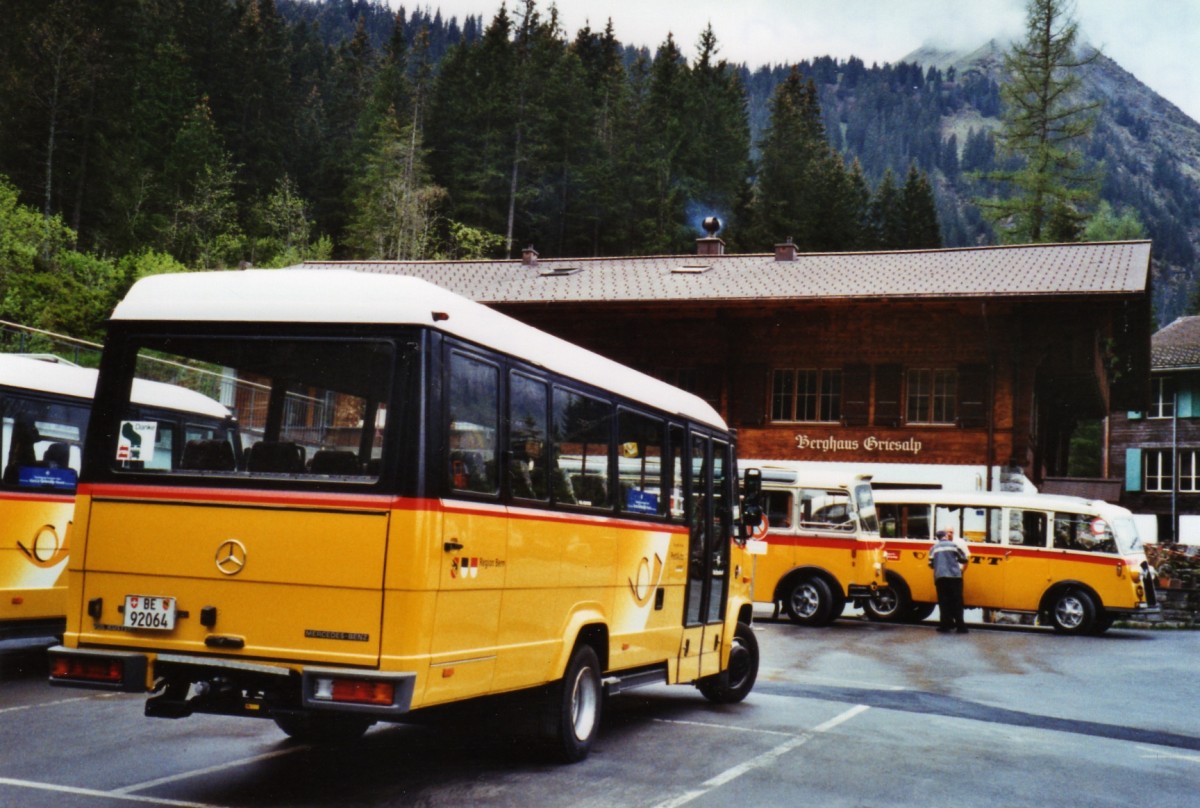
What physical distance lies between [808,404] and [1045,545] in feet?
35.2

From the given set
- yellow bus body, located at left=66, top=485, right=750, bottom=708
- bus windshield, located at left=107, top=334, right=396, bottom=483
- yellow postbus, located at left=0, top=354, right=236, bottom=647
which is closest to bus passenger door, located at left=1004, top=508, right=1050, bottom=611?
yellow postbus, located at left=0, top=354, right=236, bottom=647

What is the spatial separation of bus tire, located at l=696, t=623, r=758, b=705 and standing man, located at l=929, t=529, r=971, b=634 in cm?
1026

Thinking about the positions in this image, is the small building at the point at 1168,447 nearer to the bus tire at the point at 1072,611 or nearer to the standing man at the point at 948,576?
the bus tire at the point at 1072,611

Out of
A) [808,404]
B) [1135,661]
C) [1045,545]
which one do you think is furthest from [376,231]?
[1135,661]

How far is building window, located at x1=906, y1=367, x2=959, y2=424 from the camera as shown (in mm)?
30984

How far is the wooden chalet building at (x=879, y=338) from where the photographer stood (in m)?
30.5

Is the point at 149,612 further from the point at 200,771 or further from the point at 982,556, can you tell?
the point at 982,556

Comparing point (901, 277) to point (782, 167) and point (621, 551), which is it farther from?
point (782, 167)

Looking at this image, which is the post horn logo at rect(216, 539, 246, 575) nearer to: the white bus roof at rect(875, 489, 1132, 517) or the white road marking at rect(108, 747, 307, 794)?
the white road marking at rect(108, 747, 307, 794)

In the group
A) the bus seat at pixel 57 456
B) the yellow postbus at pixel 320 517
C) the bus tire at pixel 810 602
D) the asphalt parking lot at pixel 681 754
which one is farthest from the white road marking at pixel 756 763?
the bus tire at pixel 810 602

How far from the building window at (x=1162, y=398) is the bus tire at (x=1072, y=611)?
37.0 meters

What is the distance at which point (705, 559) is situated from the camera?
10.9 meters

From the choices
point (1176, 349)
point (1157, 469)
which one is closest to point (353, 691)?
point (1157, 469)

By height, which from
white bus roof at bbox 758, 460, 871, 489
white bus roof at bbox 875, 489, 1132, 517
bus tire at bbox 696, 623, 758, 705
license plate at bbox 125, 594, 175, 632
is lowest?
bus tire at bbox 696, 623, 758, 705
